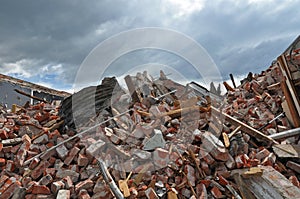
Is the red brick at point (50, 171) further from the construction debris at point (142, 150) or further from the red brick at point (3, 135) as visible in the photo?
the red brick at point (3, 135)

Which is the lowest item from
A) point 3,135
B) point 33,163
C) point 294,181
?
point 294,181

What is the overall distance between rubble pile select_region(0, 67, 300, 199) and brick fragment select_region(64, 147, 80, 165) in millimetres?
16

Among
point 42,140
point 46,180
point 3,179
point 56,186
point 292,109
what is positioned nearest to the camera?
point 56,186

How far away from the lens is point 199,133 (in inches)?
148

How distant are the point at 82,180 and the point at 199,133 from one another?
1.84 metres

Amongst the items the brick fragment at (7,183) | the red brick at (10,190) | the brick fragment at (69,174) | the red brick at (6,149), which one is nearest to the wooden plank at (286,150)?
the brick fragment at (69,174)

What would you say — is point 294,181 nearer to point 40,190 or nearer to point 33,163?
point 40,190

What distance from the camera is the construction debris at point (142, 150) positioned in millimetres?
3018

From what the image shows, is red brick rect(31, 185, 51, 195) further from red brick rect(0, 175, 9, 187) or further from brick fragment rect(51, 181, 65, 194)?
red brick rect(0, 175, 9, 187)

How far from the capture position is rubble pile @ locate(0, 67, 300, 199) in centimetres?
303

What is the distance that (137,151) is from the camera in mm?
3482

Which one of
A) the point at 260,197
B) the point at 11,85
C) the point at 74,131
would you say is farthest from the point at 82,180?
the point at 11,85

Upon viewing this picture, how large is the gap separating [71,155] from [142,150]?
104 cm

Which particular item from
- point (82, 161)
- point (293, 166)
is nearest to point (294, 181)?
point (293, 166)
